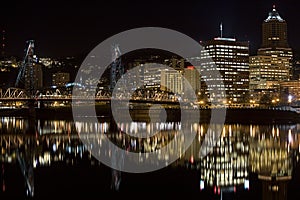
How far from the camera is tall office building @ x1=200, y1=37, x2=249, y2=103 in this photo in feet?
253

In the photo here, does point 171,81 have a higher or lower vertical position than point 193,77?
lower

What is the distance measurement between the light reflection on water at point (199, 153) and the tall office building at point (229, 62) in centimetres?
4980

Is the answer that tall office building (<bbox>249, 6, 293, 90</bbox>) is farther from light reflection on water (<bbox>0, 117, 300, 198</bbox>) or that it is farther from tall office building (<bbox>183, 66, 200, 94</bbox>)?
light reflection on water (<bbox>0, 117, 300, 198</bbox>)

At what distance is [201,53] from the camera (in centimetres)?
8331

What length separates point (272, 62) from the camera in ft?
292

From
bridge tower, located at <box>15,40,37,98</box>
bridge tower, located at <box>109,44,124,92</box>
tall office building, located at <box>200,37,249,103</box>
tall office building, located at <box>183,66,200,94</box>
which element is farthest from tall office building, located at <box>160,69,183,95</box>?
bridge tower, located at <box>15,40,37,98</box>

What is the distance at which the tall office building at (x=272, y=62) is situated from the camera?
84375 mm

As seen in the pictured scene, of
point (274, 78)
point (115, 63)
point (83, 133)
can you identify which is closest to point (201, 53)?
point (274, 78)

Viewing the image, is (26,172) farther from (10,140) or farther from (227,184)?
(10,140)

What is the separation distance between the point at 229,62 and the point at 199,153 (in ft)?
203

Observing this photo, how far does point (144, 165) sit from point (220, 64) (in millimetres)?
64751

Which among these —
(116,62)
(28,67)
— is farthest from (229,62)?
(28,67)

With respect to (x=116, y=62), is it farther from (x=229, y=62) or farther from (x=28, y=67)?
(x=229, y=62)

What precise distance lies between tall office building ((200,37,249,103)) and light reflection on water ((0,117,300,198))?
4980 cm
